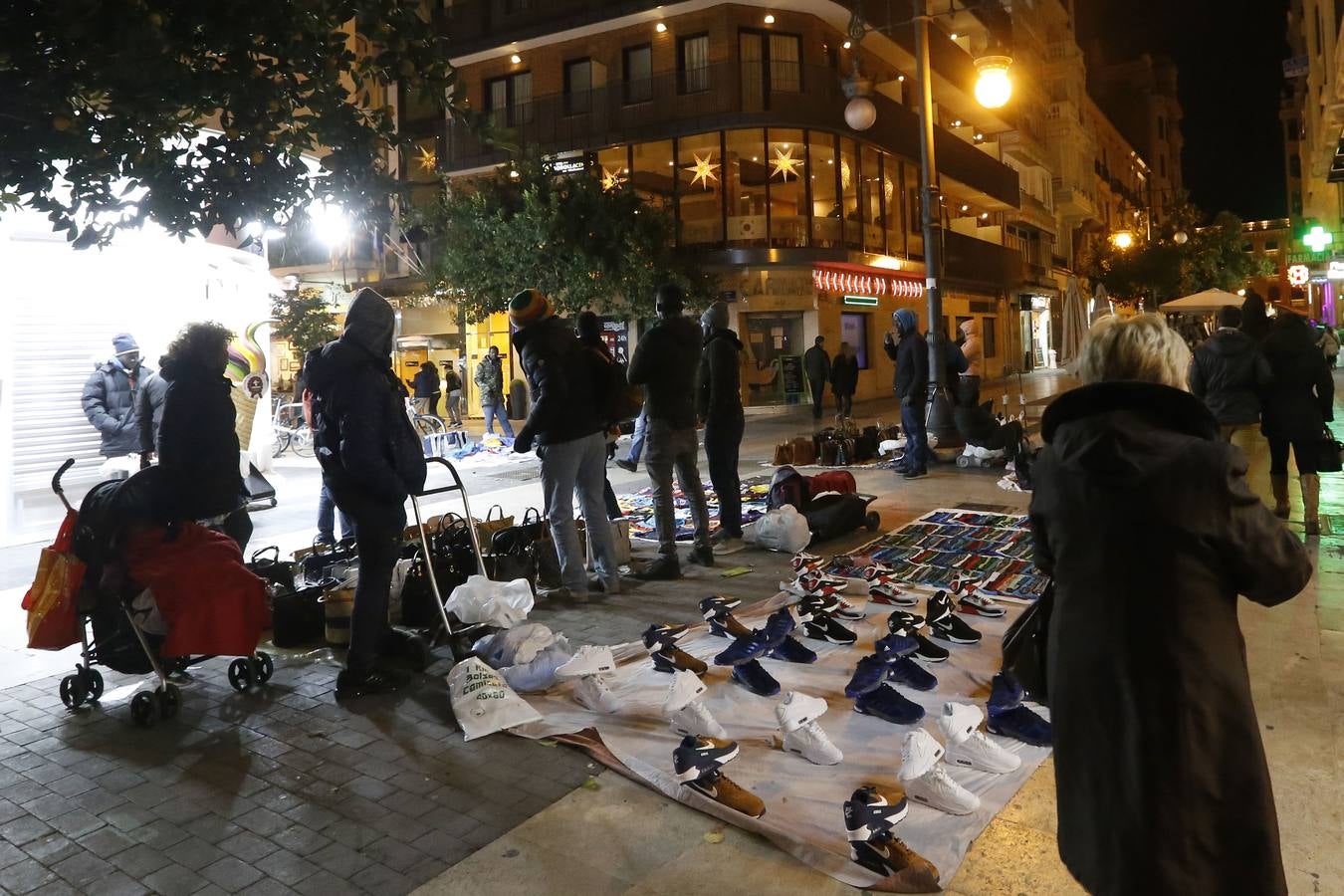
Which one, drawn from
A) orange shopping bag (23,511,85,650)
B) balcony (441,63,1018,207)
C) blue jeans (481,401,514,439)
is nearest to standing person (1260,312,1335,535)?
orange shopping bag (23,511,85,650)

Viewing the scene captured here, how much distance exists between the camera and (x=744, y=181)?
89.0 ft

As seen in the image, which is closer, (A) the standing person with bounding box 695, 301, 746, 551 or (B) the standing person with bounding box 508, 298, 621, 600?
(B) the standing person with bounding box 508, 298, 621, 600

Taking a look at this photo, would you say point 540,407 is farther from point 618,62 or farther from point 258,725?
point 618,62

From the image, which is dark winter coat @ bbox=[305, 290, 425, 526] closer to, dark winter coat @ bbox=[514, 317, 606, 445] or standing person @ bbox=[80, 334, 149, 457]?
dark winter coat @ bbox=[514, 317, 606, 445]

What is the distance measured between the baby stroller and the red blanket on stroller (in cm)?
6

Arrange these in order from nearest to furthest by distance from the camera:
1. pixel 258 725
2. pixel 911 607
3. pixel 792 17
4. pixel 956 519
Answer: pixel 258 725
pixel 911 607
pixel 956 519
pixel 792 17

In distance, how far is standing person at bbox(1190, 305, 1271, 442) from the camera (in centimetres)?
743

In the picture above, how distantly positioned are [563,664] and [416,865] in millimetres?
1585

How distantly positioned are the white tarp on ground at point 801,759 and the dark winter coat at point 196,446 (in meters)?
2.01

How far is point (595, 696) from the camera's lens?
14.0 ft

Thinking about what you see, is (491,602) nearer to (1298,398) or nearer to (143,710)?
(143,710)

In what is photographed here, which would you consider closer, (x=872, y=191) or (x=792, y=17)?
(x=792, y=17)

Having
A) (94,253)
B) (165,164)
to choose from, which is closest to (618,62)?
(94,253)

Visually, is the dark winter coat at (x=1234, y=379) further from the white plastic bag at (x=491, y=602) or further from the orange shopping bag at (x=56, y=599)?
the orange shopping bag at (x=56, y=599)
